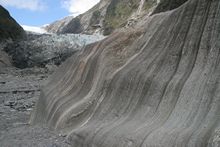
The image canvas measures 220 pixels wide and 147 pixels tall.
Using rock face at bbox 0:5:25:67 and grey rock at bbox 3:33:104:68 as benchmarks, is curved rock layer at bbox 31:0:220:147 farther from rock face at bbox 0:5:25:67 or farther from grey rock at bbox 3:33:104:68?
rock face at bbox 0:5:25:67

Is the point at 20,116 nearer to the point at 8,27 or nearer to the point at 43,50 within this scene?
the point at 43,50

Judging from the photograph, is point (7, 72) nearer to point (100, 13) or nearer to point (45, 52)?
point (45, 52)

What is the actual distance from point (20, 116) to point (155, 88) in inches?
214

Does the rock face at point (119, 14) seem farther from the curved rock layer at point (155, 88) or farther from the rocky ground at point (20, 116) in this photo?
the curved rock layer at point (155, 88)

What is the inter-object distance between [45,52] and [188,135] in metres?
23.8

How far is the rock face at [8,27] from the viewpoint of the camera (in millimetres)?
31661

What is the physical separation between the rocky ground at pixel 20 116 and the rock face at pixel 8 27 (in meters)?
11.5

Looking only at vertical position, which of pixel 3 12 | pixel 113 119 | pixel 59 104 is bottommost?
Answer: pixel 113 119

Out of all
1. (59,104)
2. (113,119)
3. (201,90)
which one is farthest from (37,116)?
(201,90)

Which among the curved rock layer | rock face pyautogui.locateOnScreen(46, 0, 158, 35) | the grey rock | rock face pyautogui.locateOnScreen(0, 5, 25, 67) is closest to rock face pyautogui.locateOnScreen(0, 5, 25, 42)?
rock face pyautogui.locateOnScreen(0, 5, 25, 67)

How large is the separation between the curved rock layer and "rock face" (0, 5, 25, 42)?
25.0 metres

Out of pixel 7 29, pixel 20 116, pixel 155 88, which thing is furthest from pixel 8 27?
pixel 155 88

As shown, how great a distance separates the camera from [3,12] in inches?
1379

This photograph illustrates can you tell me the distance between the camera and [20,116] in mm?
9797
